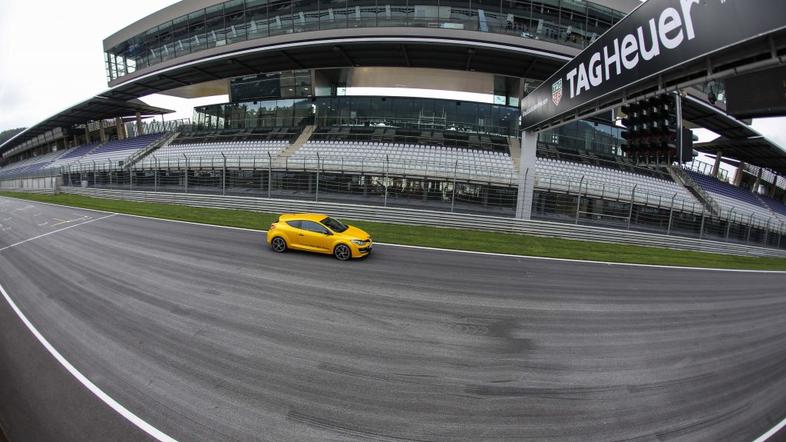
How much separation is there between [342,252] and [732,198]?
38.9m

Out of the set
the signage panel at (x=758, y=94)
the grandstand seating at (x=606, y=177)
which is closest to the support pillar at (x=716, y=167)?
the grandstand seating at (x=606, y=177)

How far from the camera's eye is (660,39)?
6977 mm

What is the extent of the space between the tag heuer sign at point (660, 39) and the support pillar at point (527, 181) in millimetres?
3326

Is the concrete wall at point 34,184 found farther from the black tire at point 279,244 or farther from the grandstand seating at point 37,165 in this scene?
the black tire at point 279,244

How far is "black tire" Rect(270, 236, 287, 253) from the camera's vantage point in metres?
9.35

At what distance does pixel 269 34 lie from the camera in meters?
21.1

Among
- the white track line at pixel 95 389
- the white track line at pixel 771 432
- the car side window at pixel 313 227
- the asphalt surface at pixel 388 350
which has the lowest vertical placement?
the white track line at pixel 95 389

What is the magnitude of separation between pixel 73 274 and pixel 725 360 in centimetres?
1387

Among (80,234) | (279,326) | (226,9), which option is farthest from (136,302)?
(226,9)

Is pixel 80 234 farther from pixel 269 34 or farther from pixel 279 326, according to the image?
pixel 269 34

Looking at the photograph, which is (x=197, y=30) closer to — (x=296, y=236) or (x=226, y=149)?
(x=226, y=149)

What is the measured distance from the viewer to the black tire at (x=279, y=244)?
9.35m

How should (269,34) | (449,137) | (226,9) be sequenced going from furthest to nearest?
(449,137) → (226,9) → (269,34)

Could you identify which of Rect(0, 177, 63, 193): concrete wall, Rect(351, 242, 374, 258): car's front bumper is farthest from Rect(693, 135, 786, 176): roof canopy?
Rect(0, 177, 63, 193): concrete wall
